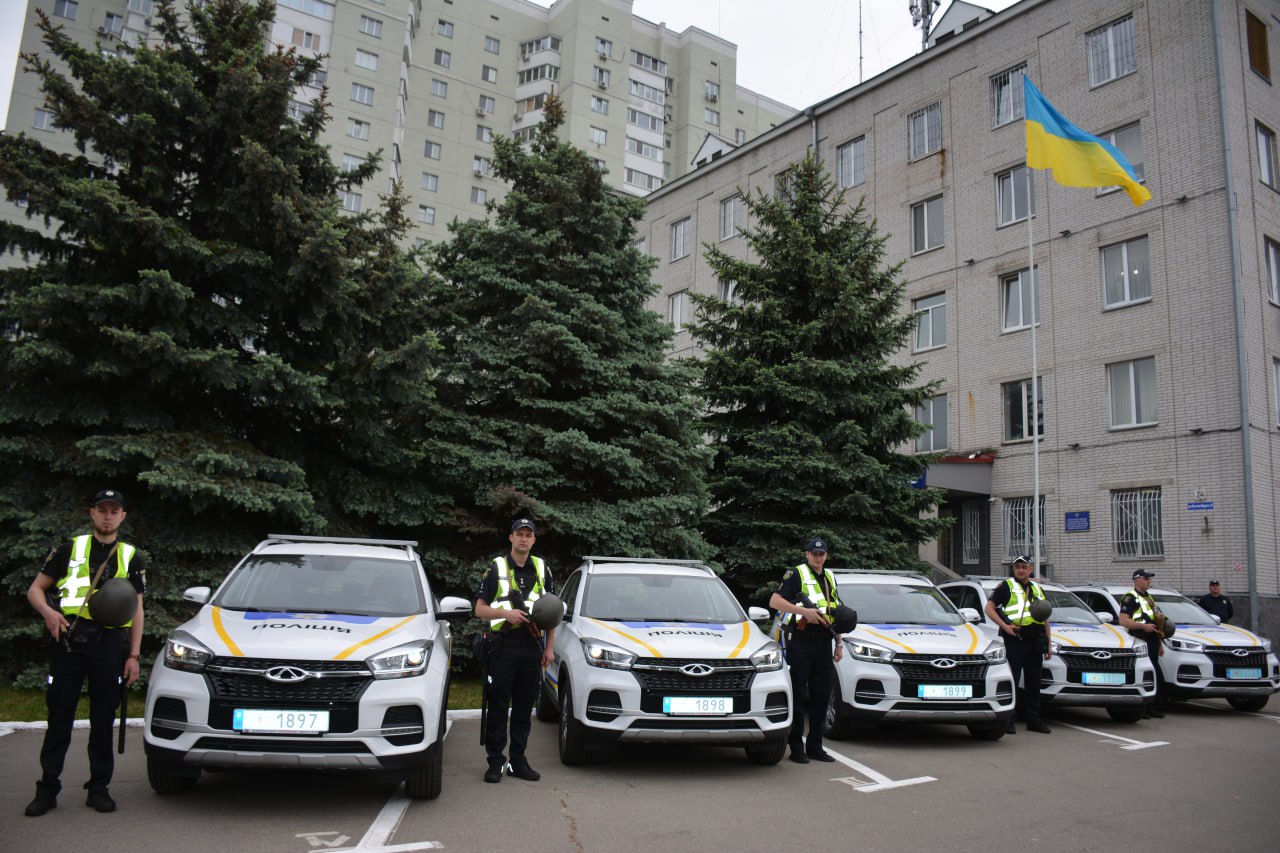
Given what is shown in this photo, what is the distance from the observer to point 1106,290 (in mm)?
23047

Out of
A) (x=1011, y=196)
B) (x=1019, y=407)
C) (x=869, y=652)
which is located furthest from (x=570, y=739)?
(x=1011, y=196)

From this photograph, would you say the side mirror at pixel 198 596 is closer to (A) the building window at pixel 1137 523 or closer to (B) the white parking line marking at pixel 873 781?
(B) the white parking line marking at pixel 873 781

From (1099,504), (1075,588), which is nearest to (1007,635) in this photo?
(1075,588)

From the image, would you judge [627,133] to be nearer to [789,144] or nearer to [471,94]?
[471,94]

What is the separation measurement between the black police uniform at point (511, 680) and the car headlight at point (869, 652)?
3.47 metres

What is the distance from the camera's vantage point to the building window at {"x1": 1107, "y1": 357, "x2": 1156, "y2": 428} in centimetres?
2183

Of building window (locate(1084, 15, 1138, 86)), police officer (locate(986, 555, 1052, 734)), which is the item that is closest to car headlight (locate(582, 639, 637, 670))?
police officer (locate(986, 555, 1052, 734))

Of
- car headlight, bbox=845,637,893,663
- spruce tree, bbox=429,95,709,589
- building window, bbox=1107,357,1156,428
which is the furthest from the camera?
building window, bbox=1107,357,1156,428

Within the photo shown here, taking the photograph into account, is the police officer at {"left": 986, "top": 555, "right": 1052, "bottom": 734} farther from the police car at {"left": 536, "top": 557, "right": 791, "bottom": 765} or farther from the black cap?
the black cap

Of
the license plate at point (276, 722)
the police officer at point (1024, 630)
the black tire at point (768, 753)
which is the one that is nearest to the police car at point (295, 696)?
the license plate at point (276, 722)

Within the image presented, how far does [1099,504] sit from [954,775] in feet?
54.4

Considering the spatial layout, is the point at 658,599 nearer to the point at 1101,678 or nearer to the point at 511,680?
the point at 511,680

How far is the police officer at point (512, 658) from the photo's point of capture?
7.05m

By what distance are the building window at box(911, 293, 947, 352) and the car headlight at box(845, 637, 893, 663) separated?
19113mm
